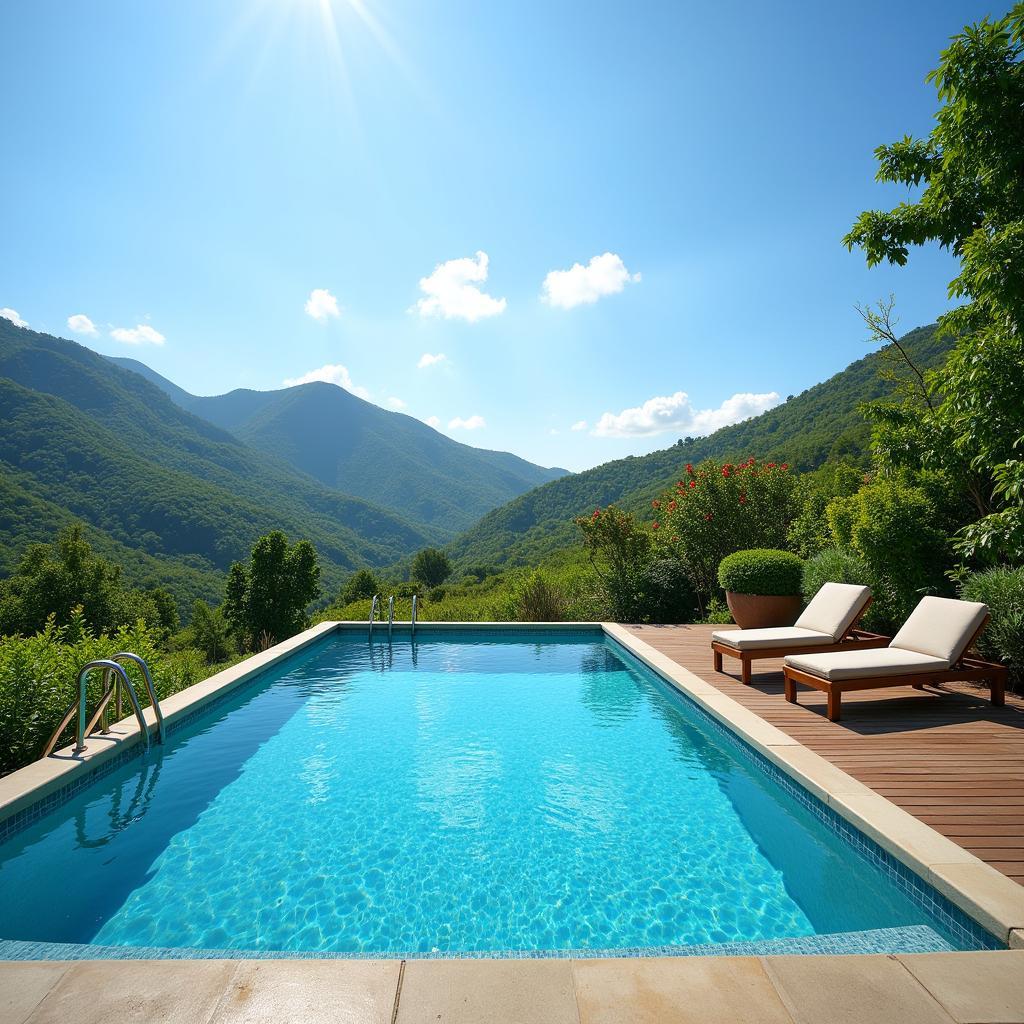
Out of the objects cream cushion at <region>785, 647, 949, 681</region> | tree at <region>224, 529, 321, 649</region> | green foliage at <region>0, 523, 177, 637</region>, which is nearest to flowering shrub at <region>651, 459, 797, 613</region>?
cream cushion at <region>785, 647, 949, 681</region>

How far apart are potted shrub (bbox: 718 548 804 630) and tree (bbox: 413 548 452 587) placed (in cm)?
4564

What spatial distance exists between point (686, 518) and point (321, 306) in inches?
599

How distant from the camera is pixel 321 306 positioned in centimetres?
2041

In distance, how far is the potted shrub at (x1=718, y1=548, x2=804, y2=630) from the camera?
27.4 ft

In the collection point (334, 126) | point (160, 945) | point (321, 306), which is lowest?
point (160, 945)

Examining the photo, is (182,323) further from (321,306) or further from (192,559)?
(192,559)

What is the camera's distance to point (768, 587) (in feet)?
27.4

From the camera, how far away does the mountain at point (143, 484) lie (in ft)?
174

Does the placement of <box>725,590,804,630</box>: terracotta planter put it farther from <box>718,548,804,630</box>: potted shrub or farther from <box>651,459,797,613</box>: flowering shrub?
<box>651,459,797,613</box>: flowering shrub

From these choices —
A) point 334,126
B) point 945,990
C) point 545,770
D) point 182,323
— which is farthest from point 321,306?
point 945,990

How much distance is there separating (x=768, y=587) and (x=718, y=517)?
291 centimetres

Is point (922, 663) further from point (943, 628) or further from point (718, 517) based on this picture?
point (718, 517)

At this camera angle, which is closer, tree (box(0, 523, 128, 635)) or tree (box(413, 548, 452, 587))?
tree (box(0, 523, 128, 635))

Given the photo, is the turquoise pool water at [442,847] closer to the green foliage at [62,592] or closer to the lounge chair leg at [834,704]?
the lounge chair leg at [834,704]
